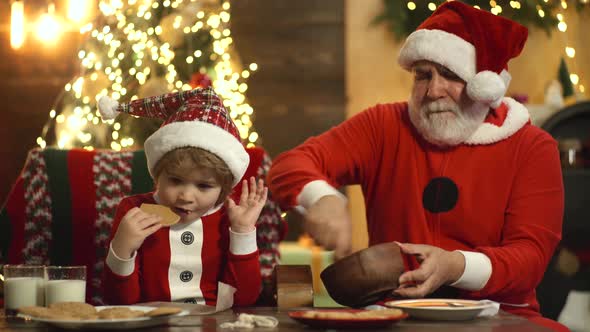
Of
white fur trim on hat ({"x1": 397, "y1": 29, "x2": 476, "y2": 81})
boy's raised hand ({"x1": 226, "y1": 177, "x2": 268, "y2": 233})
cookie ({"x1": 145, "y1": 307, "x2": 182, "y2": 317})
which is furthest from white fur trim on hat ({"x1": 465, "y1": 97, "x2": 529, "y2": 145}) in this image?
cookie ({"x1": 145, "y1": 307, "x2": 182, "y2": 317})

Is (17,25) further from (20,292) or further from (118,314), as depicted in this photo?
(118,314)

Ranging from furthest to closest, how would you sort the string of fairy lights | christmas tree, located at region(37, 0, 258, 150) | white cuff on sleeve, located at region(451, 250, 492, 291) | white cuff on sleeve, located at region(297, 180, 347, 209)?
1. the string of fairy lights
2. christmas tree, located at region(37, 0, 258, 150)
3. white cuff on sleeve, located at region(297, 180, 347, 209)
4. white cuff on sleeve, located at region(451, 250, 492, 291)

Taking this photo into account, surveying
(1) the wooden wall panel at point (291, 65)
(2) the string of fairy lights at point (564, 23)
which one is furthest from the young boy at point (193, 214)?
(1) the wooden wall panel at point (291, 65)

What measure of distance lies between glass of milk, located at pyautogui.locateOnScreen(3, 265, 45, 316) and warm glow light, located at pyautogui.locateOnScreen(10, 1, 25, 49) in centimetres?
281

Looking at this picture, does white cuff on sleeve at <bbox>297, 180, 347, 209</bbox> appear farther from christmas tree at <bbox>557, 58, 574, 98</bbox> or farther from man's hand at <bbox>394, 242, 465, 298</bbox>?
christmas tree at <bbox>557, 58, 574, 98</bbox>

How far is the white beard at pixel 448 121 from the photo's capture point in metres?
2.13

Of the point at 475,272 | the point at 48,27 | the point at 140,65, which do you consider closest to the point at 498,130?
the point at 475,272

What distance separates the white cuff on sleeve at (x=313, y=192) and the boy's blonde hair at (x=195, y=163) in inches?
7.8

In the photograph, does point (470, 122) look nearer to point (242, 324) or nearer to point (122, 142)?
point (242, 324)

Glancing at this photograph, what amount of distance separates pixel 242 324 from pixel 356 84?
431 cm

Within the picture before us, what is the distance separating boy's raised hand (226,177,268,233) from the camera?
1.95 metres

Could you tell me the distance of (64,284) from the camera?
1.57 meters

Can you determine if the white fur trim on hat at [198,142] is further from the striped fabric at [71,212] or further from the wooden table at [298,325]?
the wooden table at [298,325]

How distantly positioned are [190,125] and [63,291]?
59 cm
